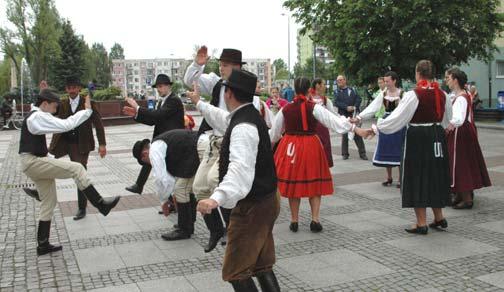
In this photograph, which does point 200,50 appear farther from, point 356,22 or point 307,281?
point 356,22

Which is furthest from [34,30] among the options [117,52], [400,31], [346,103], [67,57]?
[117,52]

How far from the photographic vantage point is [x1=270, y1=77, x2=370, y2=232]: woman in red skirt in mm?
6336

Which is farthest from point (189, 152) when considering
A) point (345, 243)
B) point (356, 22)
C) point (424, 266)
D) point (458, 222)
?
point (356, 22)

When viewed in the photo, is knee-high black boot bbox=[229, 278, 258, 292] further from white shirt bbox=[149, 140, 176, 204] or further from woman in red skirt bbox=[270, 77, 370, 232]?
woman in red skirt bbox=[270, 77, 370, 232]

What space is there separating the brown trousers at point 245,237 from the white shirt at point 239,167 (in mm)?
225

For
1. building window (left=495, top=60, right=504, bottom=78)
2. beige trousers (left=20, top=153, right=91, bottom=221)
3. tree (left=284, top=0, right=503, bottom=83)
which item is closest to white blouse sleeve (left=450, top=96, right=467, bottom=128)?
beige trousers (left=20, top=153, right=91, bottom=221)

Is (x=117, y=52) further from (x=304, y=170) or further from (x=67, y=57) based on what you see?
(x=304, y=170)

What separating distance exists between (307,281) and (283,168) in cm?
201

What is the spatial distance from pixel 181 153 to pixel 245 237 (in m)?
2.59

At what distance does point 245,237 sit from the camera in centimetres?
351

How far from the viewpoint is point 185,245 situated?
5891 millimetres

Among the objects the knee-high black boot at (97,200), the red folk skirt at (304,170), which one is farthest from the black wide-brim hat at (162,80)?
the red folk skirt at (304,170)

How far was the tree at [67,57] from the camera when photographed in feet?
193

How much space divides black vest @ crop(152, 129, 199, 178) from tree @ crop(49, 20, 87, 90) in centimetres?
5570
